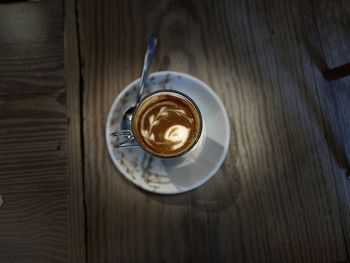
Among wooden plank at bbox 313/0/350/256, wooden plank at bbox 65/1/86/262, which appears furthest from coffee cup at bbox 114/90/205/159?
wooden plank at bbox 313/0/350/256

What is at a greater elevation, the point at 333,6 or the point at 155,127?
the point at 333,6

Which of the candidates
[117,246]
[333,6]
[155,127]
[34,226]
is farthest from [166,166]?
[333,6]

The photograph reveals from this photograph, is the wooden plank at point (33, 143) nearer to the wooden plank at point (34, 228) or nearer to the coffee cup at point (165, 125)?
the wooden plank at point (34, 228)

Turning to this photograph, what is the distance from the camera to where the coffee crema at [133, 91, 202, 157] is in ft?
2.01

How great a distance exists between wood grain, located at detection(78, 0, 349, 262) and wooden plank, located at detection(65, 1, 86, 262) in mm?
16

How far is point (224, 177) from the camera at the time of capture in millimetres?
667

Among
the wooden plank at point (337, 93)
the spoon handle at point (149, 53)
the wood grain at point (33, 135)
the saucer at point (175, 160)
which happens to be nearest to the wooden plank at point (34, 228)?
the wood grain at point (33, 135)

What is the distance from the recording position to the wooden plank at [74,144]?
0.65 meters

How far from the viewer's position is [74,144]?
680 millimetres

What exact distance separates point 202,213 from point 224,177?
8cm

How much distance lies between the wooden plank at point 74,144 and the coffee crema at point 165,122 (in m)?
0.14

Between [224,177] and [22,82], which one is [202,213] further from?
[22,82]

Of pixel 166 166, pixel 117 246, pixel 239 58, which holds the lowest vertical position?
pixel 117 246

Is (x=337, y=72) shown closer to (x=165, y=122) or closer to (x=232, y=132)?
(x=232, y=132)
